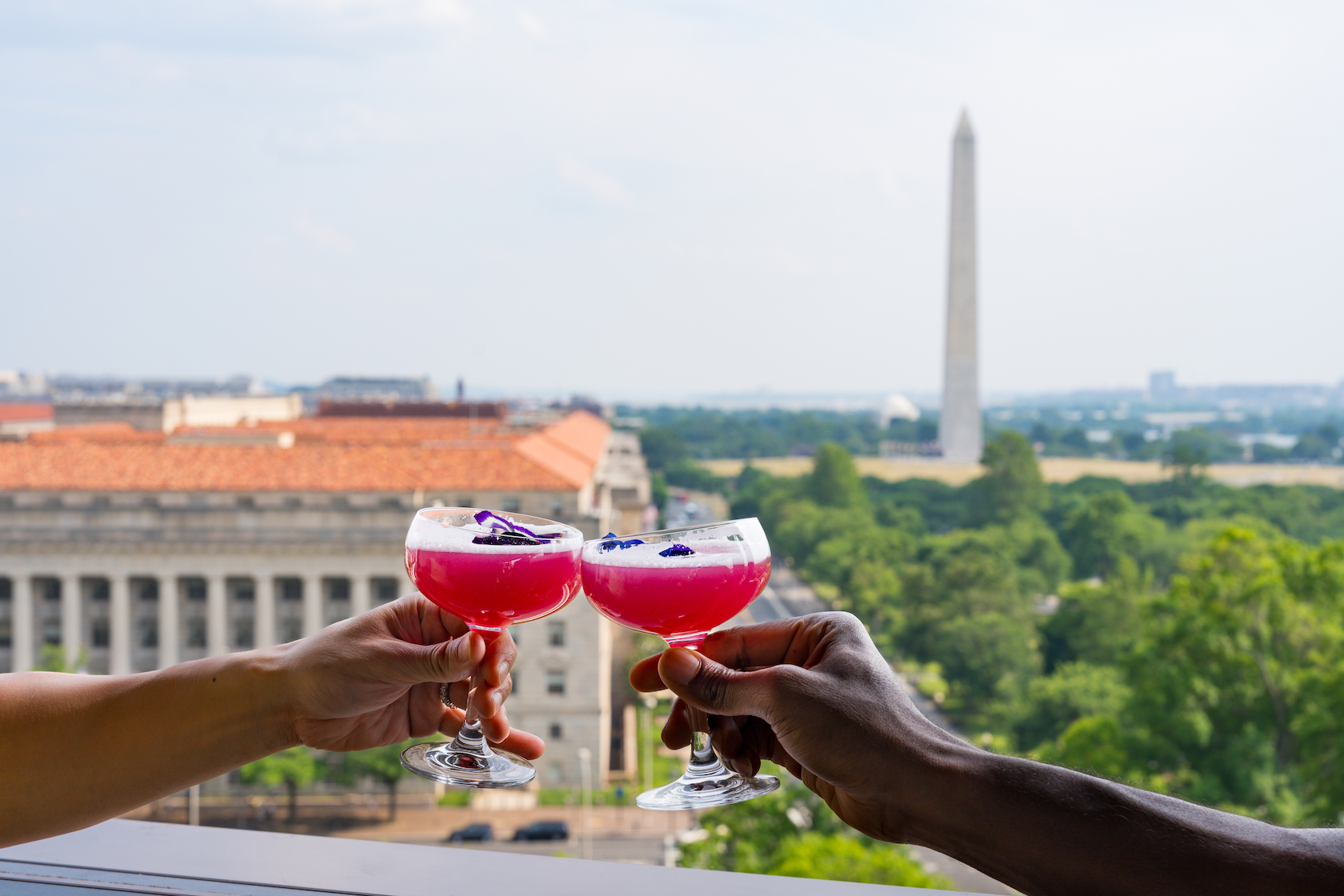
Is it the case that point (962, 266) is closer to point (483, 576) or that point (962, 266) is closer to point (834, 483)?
point (834, 483)

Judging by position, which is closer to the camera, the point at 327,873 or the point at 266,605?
the point at 327,873

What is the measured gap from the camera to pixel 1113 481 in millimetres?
55594

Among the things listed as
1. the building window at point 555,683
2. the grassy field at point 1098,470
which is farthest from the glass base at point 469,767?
the grassy field at point 1098,470

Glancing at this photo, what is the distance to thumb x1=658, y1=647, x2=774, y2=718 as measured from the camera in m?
1.79

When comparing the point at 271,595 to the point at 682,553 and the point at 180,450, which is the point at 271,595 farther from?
the point at 682,553

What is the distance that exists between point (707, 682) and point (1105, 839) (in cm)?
68

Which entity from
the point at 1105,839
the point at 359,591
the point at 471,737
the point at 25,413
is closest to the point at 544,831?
the point at 359,591

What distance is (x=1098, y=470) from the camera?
64688mm

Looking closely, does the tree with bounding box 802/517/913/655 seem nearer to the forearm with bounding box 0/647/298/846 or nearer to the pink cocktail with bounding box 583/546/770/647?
the pink cocktail with bounding box 583/546/770/647

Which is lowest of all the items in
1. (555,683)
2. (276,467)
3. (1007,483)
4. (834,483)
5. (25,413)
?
(555,683)

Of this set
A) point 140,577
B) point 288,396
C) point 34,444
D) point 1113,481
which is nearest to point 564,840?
point 140,577

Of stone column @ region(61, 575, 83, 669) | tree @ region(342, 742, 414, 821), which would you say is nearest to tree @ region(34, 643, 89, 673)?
stone column @ region(61, 575, 83, 669)

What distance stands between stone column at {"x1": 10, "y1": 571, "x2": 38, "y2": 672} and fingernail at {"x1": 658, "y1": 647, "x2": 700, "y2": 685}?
2959 cm

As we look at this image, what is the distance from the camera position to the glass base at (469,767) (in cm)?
210
